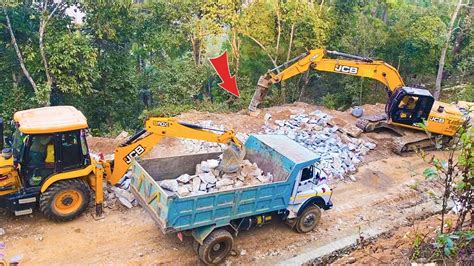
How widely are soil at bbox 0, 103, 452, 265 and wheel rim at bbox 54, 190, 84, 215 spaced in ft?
1.04

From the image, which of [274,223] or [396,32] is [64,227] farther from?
[396,32]

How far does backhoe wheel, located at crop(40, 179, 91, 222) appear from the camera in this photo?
8.94m

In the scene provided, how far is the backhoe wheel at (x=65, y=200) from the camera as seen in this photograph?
352 inches

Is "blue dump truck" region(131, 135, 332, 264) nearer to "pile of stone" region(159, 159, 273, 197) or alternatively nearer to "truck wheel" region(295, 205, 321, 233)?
"truck wheel" region(295, 205, 321, 233)

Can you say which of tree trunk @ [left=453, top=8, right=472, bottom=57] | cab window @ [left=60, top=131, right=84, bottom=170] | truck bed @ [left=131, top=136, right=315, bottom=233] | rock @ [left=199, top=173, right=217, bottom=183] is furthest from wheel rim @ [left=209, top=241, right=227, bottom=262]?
tree trunk @ [left=453, top=8, right=472, bottom=57]

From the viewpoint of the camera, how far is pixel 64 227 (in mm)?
9289

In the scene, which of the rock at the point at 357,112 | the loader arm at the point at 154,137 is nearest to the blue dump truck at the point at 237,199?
the loader arm at the point at 154,137

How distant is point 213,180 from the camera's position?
9.17 metres

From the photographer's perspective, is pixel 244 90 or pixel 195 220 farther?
pixel 244 90

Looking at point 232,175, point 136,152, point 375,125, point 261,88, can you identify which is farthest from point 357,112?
point 136,152

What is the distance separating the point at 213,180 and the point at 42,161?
3.46 meters

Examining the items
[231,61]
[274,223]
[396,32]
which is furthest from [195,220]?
[396,32]

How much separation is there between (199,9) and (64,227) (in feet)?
42.0

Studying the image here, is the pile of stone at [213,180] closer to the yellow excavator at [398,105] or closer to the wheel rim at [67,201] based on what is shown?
the wheel rim at [67,201]
